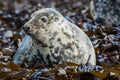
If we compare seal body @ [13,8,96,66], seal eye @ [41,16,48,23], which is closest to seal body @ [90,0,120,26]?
seal body @ [13,8,96,66]

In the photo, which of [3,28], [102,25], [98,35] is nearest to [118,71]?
[98,35]

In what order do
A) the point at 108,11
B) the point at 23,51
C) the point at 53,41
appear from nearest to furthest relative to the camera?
the point at 53,41 → the point at 23,51 → the point at 108,11

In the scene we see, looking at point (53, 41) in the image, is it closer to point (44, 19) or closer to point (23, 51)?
point (44, 19)

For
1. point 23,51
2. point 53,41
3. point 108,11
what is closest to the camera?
point 53,41

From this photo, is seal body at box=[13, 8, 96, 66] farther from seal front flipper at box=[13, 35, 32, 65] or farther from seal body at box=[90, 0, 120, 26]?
seal body at box=[90, 0, 120, 26]

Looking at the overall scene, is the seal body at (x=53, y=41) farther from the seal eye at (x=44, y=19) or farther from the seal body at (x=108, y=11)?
the seal body at (x=108, y=11)

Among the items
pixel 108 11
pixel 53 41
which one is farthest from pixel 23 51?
pixel 108 11

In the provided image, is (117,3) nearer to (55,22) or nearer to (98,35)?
(98,35)
